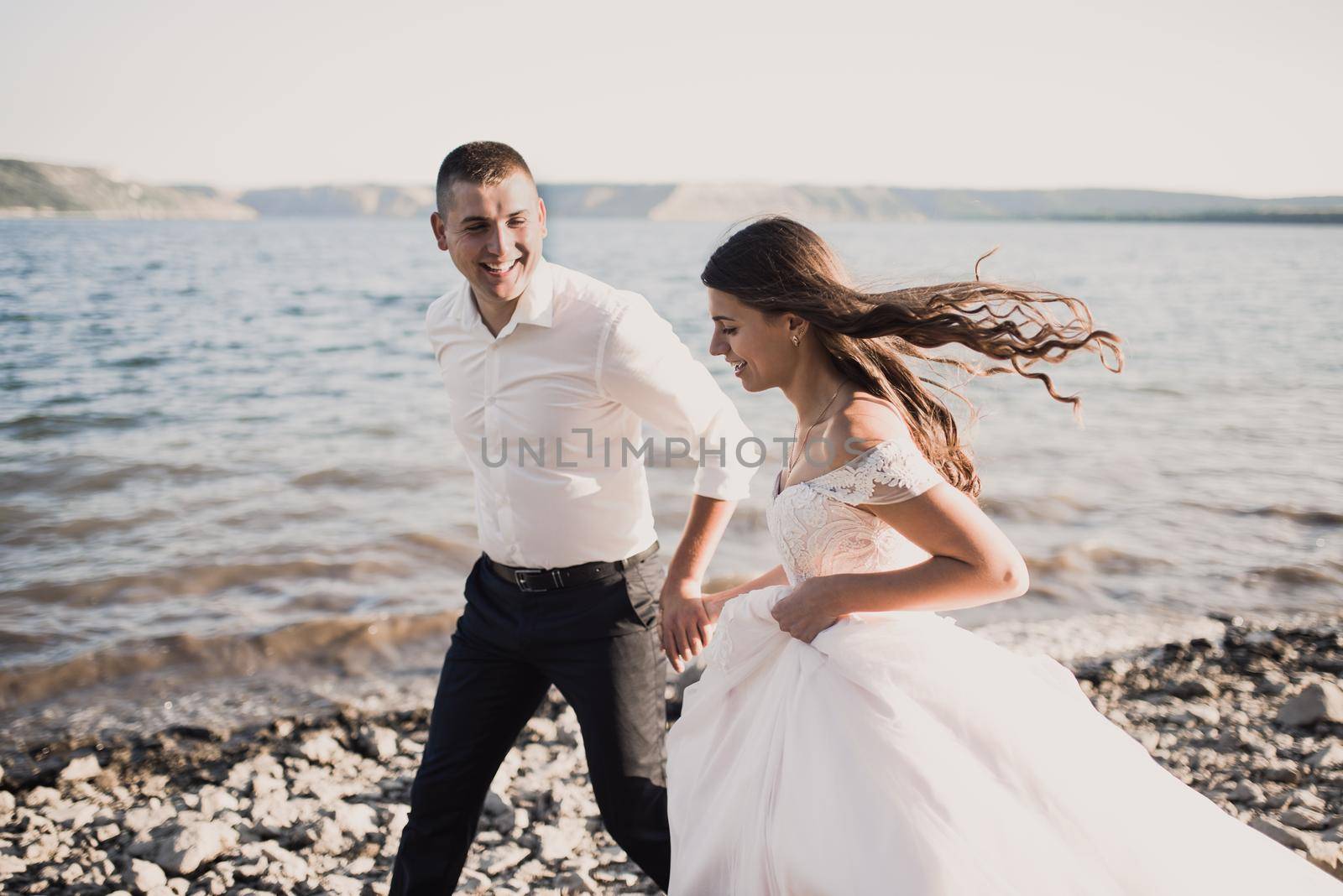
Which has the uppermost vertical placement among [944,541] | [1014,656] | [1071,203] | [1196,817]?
[1071,203]

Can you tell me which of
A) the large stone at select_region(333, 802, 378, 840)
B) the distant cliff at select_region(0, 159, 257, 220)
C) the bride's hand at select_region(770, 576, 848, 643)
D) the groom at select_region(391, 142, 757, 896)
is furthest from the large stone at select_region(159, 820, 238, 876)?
the distant cliff at select_region(0, 159, 257, 220)

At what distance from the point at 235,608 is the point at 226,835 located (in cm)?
324

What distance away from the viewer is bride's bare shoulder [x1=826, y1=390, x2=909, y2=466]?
2.51m

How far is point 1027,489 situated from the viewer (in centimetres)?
1052

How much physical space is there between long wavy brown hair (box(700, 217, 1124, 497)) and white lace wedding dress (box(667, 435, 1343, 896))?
0.34 m

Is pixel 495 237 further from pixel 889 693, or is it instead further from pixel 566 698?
pixel 889 693

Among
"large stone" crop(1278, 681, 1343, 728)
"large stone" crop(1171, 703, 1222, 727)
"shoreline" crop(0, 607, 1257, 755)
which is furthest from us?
"shoreline" crop(0, 607, 1257, 755)

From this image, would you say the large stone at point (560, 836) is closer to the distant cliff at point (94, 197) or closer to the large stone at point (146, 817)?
the large stone at point (146, 817)

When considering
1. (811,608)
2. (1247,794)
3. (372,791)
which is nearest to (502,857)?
(372,791)

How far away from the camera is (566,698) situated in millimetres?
3115

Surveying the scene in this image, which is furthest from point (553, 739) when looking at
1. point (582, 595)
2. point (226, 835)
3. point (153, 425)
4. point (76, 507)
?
point (153, 425)

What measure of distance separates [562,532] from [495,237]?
3.02ft

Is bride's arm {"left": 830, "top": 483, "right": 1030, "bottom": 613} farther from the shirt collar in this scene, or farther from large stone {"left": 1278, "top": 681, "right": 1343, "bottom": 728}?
large stone {"left": 1278, "top": 681, "right": 1343, "bottom": 728}

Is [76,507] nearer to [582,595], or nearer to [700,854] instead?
[582,595]
